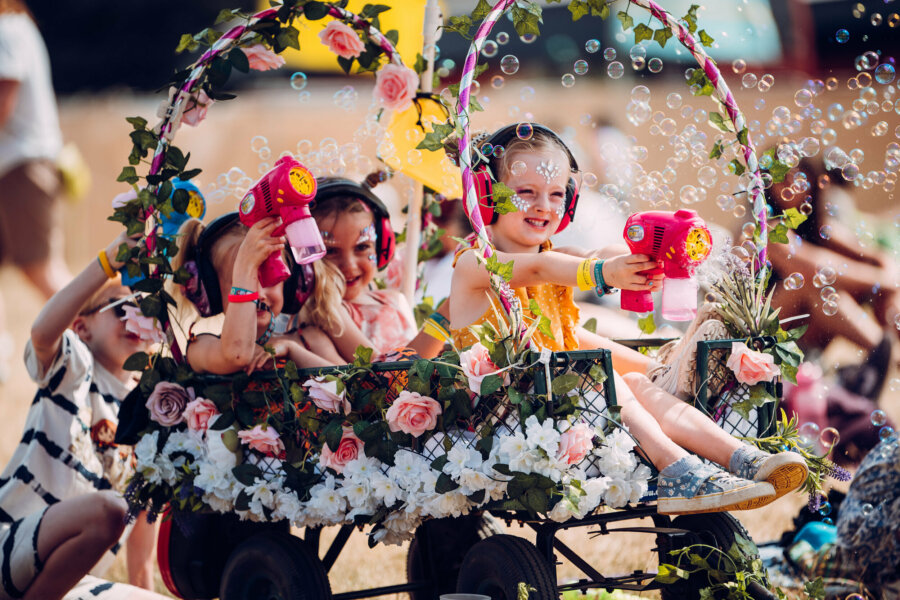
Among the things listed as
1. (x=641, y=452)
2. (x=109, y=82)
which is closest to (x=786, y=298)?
(x=641, y=452)

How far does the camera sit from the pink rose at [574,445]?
2396 millimetres

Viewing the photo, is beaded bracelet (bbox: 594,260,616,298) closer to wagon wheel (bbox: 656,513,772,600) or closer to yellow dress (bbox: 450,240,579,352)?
yellow dress (bbox: 450,240,579,352)

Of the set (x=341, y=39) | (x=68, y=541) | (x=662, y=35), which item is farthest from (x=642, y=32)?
(x=68, y=541)

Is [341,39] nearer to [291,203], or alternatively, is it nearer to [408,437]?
[291,203]

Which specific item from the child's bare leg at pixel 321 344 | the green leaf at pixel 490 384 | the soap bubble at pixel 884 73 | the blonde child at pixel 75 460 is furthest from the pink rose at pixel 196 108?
the soap bubble at pixel 884 73

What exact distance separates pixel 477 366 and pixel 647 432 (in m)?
0.45

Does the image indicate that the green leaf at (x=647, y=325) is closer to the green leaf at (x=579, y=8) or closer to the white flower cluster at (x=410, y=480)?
the white flower cluster at (x=410, y=480)

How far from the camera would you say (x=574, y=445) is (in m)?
2.40

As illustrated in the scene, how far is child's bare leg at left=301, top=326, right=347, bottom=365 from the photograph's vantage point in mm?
3372

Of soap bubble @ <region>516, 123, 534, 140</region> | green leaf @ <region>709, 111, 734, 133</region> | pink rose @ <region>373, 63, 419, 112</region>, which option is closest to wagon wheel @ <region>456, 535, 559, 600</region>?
soap bubble @ <region>516, 123, 534, 140</region>

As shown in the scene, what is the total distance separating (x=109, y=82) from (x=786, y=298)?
13.4 meters

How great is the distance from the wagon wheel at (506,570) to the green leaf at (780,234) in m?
1.16

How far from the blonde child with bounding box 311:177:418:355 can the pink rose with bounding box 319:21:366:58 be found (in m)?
0.44

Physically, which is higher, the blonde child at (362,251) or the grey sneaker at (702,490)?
the blonde child at (362,251)
